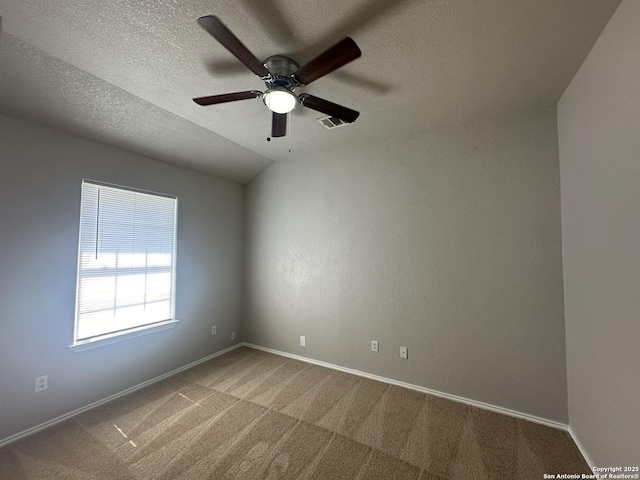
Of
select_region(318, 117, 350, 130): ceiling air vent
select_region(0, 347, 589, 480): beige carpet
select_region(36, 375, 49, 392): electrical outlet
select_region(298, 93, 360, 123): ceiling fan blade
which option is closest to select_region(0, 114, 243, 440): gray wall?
select_region(36, 375, 49, 392): electrical outlet

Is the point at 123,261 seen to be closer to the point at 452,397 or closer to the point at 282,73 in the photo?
the point at 282,73

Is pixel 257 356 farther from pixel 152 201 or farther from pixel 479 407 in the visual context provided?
pixel 479 407

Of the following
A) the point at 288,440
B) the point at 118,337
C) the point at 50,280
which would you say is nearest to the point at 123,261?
the point at 50,280

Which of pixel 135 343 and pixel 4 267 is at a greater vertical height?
pixel 4 267

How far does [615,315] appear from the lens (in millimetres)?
1435

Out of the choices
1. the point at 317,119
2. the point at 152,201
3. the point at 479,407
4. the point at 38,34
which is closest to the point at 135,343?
the point at 152,201

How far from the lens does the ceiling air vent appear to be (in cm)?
248

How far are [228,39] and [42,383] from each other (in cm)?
300

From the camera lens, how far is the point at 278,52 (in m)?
1.67

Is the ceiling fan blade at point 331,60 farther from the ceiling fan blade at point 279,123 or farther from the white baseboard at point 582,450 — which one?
the white baseboard at point 582,450

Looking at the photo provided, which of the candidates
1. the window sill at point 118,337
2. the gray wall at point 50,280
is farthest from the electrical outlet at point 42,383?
the window sill at point 118,337

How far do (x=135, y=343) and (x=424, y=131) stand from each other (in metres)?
3.88

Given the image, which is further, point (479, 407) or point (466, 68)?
point (479, 407)

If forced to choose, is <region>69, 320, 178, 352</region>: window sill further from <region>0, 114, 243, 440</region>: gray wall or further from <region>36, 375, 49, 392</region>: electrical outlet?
<region>36, 375, 49, 392</region>: electrical outlet
